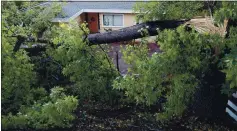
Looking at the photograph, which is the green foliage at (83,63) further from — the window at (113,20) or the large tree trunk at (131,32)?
the window at (113,20)

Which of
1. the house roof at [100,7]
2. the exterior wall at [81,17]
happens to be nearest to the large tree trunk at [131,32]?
the house roof at [100,7]

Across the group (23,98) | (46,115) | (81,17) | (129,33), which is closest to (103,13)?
(81,17)

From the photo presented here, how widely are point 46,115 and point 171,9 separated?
9.14 feet

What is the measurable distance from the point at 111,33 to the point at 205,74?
188 cm

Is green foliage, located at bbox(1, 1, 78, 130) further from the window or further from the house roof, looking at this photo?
the window

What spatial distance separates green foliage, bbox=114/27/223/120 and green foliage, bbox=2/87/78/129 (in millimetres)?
922

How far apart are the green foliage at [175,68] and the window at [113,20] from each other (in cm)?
929

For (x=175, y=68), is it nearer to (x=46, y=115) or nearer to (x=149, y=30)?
(x=149, y=30)

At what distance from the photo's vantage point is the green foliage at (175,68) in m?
5.30

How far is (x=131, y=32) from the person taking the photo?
245 inches

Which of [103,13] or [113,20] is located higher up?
[103,13]

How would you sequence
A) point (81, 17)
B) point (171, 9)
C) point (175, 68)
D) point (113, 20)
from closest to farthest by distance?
point (175, 68) < point (171, 9) < point (113, 20) < point (81, 17)

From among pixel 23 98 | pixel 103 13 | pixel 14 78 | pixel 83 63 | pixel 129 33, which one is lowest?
pixel 23 98

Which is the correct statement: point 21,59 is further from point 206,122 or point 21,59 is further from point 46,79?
point 206,122
